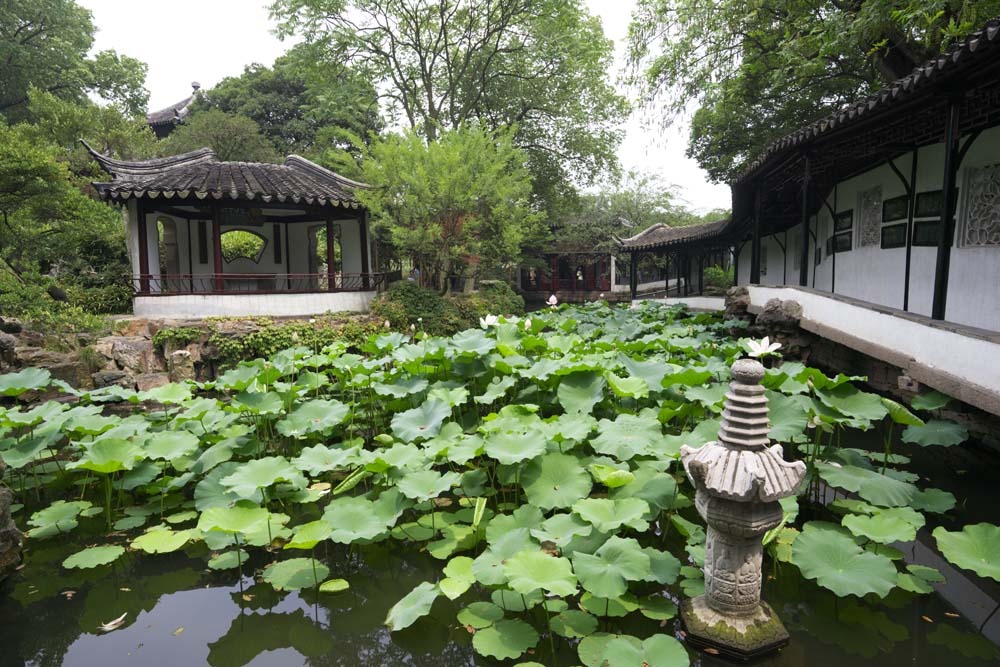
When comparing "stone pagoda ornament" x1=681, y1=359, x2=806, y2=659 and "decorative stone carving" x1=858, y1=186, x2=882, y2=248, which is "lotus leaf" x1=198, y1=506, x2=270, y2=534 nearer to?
"stone pagoda ornament" x1=681, y1=359, x2=806, y2=659

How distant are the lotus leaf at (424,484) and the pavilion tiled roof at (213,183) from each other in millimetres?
11398

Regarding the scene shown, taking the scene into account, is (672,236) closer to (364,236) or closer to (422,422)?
(364,236)

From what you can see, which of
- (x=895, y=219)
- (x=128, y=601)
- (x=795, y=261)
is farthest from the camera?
(x=795, y=261)

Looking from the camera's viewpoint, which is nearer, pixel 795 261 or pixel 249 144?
pixel 795 261

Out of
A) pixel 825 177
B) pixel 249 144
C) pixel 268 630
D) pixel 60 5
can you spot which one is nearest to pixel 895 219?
pixel 825 177

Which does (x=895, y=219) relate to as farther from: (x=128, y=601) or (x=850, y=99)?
(x=128, y=601)

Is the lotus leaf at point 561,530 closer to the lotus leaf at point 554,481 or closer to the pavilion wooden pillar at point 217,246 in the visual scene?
the lotus leaf at point 554,481

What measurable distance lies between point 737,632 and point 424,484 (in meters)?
1.67

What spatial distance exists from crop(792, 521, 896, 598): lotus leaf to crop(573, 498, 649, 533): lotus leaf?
0.71 m

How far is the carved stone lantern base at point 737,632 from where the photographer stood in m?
2.39

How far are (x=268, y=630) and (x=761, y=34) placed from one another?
474 inches

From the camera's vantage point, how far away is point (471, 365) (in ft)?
17.3

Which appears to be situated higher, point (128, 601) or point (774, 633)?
point (774, 633)

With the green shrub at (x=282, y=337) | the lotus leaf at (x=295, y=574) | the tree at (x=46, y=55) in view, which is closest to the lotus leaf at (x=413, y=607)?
the lotus leaf at (x=295, y=574)
